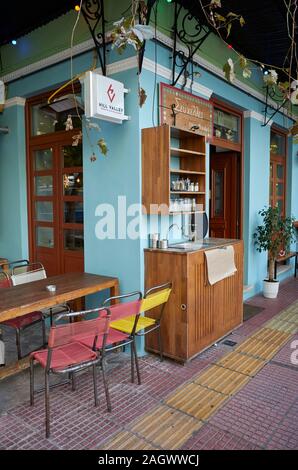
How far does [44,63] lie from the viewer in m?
4.01

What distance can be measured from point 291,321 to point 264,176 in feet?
7.92

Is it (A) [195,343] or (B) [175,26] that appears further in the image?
(B) [175,26]

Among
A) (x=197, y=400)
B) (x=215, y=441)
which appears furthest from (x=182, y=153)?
(x=215, y=441)

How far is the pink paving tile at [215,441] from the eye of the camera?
6.93ft

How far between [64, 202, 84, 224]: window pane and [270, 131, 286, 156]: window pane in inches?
157

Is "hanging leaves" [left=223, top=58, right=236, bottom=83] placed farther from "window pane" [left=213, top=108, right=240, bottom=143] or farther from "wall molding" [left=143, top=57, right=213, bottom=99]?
"window pane" [left=213, top=108, right=240, bottom=143]

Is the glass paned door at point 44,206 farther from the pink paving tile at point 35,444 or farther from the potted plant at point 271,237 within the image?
the potted plant at point 271,237

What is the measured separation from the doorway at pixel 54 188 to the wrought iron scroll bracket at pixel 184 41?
1.26m

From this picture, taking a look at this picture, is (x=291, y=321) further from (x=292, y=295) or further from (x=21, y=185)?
(x=21, y=185)

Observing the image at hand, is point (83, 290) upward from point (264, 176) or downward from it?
downward

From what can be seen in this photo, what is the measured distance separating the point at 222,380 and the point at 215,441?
0.78 m

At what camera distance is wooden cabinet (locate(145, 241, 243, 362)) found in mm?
3123
